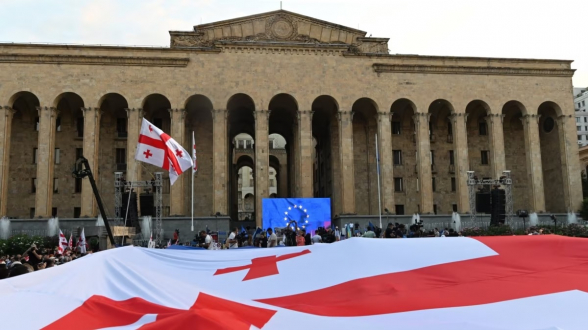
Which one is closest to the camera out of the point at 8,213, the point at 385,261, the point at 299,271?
the point at 385,261

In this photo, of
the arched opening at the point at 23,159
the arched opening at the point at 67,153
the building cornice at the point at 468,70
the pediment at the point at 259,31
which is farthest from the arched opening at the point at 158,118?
the building cornice at the point at 468,70

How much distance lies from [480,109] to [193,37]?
78.2ft

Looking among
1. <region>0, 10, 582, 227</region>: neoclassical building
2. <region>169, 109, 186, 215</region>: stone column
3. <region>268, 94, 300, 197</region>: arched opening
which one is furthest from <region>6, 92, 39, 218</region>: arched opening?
<region>268, 94, 300, 197</region>: arched opening

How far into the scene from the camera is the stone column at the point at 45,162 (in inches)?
1296

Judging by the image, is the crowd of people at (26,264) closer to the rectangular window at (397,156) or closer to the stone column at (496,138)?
the rectangular window at (397,156)

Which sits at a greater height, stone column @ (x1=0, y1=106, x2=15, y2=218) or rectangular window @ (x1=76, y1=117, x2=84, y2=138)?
rectangular window @ (x1=76, y1=117, x2=84, y2=138)

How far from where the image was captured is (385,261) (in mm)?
5969

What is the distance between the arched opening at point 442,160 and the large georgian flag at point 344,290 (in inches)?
1368

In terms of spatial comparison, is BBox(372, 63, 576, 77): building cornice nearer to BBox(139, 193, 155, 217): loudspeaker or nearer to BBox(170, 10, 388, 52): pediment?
BBox(170, 10, 388, 52): pediment

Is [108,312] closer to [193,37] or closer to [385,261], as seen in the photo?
[385,261]

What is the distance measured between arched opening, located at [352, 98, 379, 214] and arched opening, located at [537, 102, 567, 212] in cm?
1383

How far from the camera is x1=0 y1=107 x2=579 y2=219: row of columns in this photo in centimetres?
3350

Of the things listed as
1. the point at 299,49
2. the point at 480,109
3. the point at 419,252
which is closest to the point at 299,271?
the point at 419,252

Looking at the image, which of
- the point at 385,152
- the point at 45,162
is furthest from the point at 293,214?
the point at 45,162
